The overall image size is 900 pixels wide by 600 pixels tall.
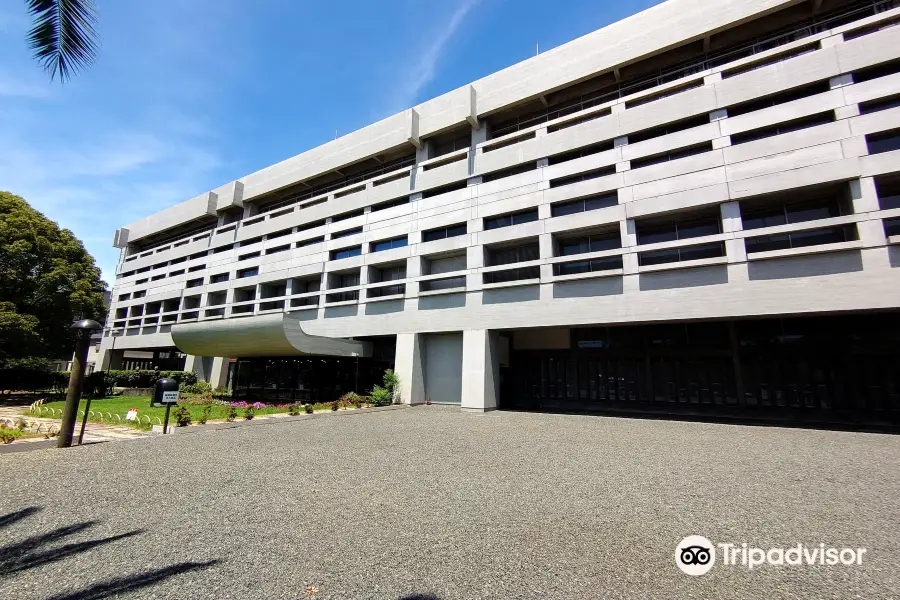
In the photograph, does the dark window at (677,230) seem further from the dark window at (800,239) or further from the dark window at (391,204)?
the dark window at (391,204)

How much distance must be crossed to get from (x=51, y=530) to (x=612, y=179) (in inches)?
911

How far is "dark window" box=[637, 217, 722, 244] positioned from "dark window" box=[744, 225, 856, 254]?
6.12ft

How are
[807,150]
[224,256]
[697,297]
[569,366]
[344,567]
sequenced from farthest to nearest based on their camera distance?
[224,256]
[569,366]
[697,297]
[807,150]
[344,567]

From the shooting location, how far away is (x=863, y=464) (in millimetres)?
9570

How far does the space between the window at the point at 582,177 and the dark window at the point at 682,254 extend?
511 centimetres

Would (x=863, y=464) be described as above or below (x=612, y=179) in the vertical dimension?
below

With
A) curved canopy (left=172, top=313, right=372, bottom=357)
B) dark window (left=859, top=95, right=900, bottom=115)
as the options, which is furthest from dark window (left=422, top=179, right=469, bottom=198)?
dark window (left=859, top=95, right=900, bottom=115)

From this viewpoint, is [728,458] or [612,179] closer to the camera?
[728,458]

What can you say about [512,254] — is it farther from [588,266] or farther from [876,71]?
[876,71]


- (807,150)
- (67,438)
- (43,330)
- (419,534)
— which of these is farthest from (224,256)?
(807,150)

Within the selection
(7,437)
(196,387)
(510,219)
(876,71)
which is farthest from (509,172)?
(196,387)

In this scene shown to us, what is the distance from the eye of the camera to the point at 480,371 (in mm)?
22672

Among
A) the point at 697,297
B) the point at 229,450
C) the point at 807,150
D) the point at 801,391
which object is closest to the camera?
the point at 229,450

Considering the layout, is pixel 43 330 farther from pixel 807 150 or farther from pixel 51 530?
pixel 807 150
